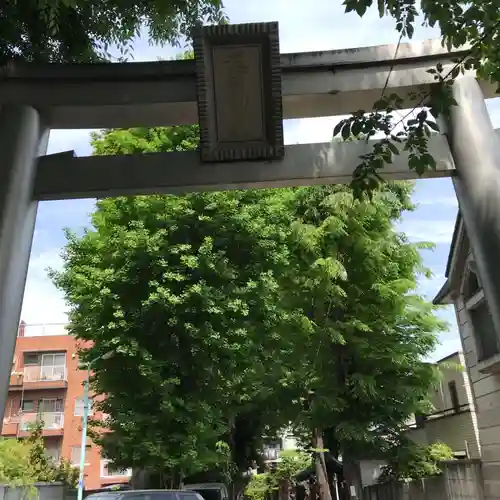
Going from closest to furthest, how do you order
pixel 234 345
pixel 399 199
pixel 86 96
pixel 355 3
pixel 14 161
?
1. pixel 355 3
2. pixel 14 161
3. pixel 86 96
4. pixel 234 345
5. pixel 399 199

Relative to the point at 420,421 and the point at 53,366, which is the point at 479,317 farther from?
the point at 53,366

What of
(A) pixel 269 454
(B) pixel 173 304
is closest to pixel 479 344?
(B) pixel 173 304

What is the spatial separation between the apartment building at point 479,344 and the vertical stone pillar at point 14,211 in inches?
316

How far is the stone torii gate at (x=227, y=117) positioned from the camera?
15.2 feet

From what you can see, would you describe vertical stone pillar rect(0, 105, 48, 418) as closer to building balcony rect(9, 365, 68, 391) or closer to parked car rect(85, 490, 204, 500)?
parked car rect(85, 490, 204, 500)

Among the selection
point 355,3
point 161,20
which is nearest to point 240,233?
point 161,20

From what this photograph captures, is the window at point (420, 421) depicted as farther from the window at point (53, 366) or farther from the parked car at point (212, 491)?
the window at point (53, 366)

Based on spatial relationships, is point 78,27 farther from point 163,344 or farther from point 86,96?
point 163,344

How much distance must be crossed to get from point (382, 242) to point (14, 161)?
432 inches

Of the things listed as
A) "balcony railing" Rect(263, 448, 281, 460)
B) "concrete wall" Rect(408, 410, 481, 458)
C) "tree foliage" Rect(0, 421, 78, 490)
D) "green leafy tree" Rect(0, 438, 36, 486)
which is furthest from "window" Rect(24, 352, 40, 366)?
"concrete wall" Rect(408, 410, 481, 458)

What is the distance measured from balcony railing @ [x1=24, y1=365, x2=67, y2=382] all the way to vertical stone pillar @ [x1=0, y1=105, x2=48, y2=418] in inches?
1139

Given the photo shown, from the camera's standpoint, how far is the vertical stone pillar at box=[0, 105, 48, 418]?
434 cm

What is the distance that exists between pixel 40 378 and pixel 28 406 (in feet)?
5.48

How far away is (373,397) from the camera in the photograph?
43.3 feet
